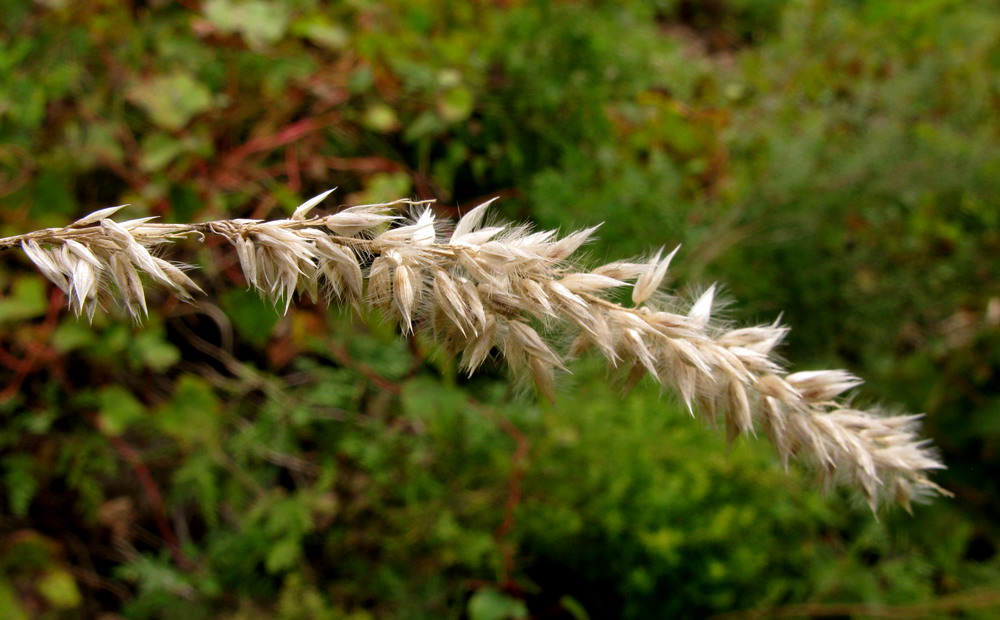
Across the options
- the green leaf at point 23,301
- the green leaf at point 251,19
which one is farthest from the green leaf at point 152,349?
the green leaf at point 251,19

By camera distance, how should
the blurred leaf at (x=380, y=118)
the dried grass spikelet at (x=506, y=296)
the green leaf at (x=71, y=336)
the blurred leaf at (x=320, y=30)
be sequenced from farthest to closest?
the blurred leaf at (x=320, y=30) < the blurred leaf at (x=380, y=118) < the green leaf at (x=71, y=336) < the dried grass spikelet at (x=506, y=296)

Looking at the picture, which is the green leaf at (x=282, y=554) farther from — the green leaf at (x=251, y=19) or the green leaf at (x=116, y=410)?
the green leaf at (x=251, y=19)

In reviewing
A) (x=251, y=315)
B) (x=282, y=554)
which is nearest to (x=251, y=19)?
(x=251, y=315)

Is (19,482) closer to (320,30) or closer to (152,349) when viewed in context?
(152,349)

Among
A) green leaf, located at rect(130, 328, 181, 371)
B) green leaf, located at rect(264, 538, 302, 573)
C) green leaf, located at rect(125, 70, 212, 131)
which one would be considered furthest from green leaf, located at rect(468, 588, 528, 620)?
green leaf, located at rect(125, 70, 212, 131)

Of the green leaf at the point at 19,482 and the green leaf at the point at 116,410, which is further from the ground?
the green leaf at the point at 116,410

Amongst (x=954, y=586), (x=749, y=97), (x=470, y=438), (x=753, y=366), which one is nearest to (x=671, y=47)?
(x=749, y=97)

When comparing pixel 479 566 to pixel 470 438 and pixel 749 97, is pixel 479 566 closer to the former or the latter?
pixel 470 438
